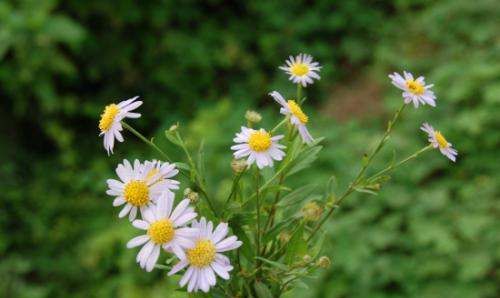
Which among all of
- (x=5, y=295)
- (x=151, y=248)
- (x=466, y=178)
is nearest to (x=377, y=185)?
(x=151, y=248)

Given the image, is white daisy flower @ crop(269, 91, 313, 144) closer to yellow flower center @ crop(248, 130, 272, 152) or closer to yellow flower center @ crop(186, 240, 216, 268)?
yellow flower center @ crop(248, 130, 272, 152)

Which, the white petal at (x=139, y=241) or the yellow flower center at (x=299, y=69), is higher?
the yellow flower center at (x=299, y=69)

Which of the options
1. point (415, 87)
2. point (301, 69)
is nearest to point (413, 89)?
point (415, 87)

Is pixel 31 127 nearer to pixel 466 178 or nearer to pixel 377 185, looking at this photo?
pixel 466 178

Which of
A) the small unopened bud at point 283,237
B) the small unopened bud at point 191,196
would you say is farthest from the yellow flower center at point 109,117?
the small unopened bud at point 283,237

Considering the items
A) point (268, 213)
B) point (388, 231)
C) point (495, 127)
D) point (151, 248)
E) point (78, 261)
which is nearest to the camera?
point (151, 248)

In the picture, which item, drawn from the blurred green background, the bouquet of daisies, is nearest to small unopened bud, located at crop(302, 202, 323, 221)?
the bouquet of daisies

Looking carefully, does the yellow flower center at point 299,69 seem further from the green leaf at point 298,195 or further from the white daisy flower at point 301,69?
the green leaf at point 298,195
